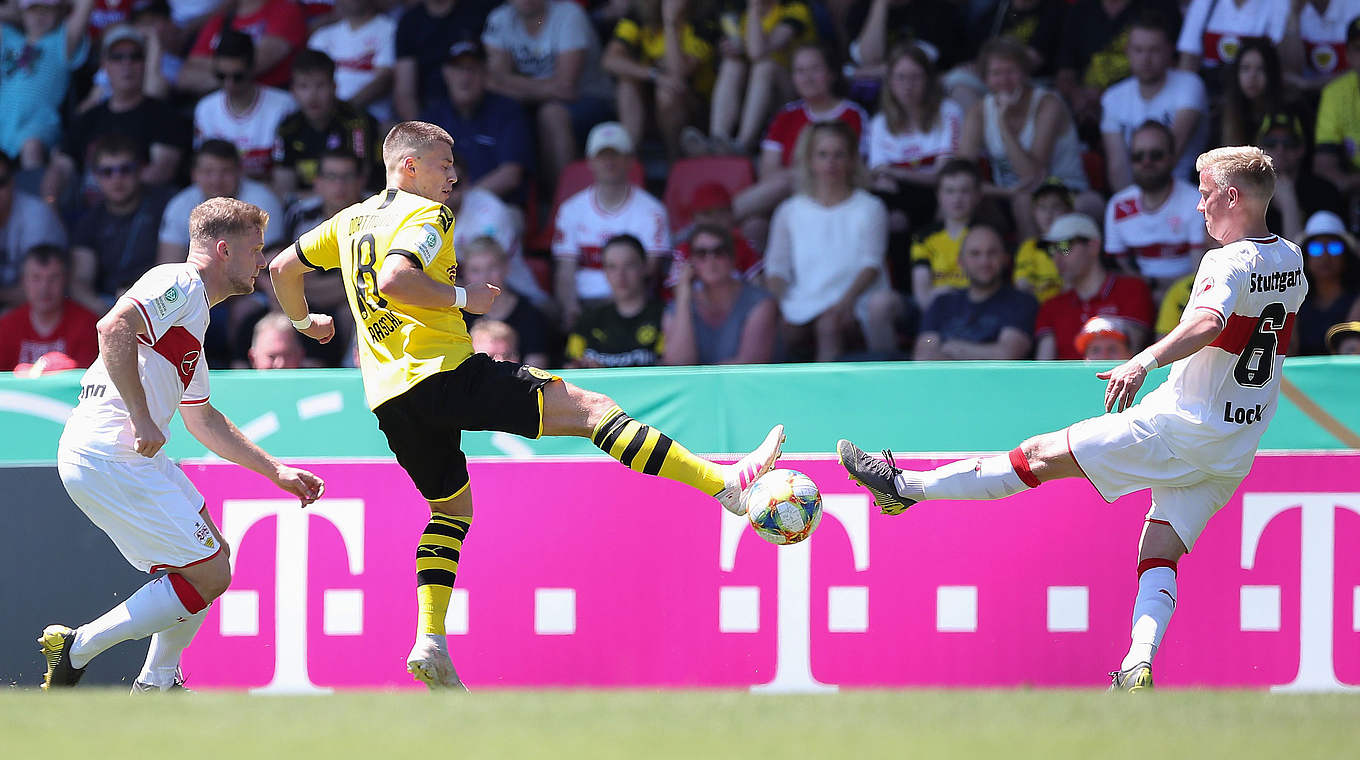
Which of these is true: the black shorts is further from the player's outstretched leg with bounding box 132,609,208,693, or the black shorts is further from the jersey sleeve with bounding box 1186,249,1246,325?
the jersey sleeve with bounding box 1186,249,1246,325

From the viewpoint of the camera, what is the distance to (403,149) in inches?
228

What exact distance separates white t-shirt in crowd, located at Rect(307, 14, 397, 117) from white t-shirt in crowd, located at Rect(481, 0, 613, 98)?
28.6 inches

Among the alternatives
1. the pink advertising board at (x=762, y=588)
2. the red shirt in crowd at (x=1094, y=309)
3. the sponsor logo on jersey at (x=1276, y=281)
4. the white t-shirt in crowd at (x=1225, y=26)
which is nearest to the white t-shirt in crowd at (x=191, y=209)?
the pink advertising board at (x=762, y=588)

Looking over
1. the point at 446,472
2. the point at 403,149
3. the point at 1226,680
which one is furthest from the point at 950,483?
the point at 403,149

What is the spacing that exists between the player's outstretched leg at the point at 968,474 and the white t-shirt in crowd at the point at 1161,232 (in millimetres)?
3836

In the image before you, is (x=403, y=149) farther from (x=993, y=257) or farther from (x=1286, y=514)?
(x=993, y=257)

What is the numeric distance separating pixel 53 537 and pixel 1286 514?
519cm

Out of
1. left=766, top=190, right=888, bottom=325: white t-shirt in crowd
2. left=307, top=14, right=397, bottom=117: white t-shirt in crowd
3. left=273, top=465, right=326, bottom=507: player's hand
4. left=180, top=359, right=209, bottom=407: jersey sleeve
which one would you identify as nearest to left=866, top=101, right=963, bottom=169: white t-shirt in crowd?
left=766, top=190, right=888, bottom=325: white t-shirt in crowd

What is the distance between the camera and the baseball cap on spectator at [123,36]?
11172mm

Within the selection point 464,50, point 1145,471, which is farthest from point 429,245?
point 464,50

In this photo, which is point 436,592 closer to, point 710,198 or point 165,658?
point 165,658

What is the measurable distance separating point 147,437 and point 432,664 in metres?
1.30

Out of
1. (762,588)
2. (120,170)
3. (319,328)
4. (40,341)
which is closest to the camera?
(319,328)

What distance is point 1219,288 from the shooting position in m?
5.43
